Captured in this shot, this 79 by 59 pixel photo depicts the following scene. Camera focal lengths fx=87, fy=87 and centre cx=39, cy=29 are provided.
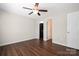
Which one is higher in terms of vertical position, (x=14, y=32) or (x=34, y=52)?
(x=14, y=32)

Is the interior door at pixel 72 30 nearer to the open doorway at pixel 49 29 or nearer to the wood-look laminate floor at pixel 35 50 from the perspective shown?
the wood-look laminate floor at pixel 35 50

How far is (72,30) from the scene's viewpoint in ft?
5.92

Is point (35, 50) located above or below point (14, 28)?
below

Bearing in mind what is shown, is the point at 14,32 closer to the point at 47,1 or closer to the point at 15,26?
the point at 15,26

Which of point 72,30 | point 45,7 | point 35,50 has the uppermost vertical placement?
point 45,7


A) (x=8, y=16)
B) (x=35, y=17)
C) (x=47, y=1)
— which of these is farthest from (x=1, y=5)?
(x=47, y=1)

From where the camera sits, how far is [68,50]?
5.65 feet

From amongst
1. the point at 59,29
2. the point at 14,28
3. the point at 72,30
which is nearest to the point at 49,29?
the point at 59,29

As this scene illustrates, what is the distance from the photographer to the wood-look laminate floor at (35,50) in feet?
5.43

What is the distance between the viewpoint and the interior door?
5.62ft

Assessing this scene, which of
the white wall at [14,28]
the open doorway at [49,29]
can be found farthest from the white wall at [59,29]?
the white wall at [14,28]

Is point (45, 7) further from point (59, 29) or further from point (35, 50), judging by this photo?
point (35, 50)

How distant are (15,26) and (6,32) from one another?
211 mm

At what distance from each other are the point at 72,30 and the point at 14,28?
3.93 ft
